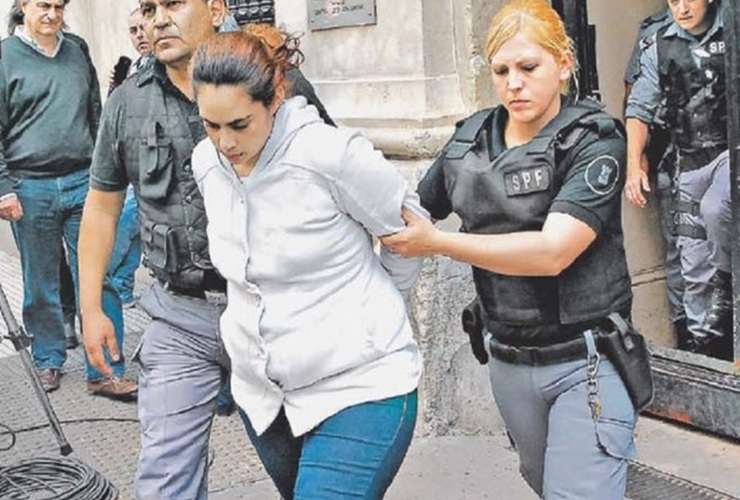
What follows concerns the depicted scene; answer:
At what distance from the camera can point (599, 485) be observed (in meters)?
2.79

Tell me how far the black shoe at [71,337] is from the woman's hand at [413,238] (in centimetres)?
464

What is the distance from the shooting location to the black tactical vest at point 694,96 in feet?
16.0

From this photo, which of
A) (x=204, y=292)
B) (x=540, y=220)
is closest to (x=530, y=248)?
(x=540, y=220)

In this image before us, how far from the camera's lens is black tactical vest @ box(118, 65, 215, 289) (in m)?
3.37

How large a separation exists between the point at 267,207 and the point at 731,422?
2561 millimetres

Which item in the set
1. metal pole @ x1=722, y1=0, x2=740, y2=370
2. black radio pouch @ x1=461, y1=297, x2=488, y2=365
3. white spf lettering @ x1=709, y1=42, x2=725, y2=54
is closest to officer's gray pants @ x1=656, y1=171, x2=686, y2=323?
white spf lettering @ x1=709, y1=42, x2=725, y2=54

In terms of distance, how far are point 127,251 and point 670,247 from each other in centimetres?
334

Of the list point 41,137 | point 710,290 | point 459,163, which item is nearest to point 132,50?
point 41,137

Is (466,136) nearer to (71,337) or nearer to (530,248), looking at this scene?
(530,248)

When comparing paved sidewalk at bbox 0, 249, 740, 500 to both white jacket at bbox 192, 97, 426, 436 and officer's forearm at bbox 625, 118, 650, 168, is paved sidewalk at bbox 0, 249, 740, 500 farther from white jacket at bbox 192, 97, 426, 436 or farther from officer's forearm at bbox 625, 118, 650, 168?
white jacket at bbox 192, 97, 426, 436

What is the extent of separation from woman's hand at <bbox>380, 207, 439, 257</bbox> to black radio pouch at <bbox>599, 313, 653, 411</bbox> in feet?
1.50

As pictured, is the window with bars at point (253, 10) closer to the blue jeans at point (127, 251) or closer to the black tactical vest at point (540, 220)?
the blue jeans at point (127, 251)

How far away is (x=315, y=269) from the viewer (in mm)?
2779

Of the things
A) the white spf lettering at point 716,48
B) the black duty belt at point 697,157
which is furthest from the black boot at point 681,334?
the white spf lettering at point 716,48
